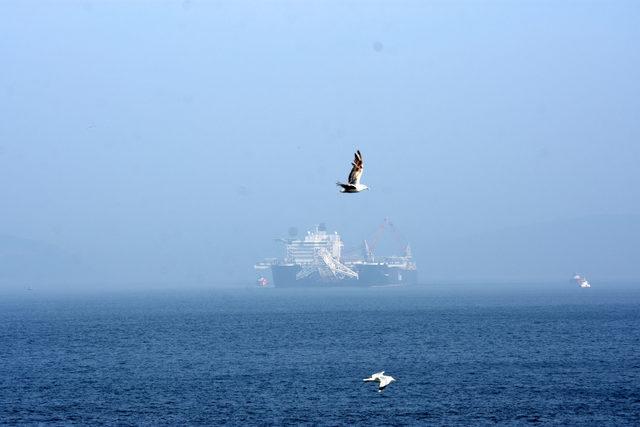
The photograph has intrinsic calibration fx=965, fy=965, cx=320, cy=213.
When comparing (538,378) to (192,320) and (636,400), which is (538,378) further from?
(192,320)

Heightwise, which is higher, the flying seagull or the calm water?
the flying seagull

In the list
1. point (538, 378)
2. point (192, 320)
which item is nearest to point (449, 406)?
point (538, 378)

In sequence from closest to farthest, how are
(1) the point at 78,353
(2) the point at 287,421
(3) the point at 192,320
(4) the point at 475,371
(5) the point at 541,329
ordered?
1. (2) the point at 287,421
2. (4) the point at 475,371
3. (1) the point at 78,353
4. (5) the point at 541,329
5. (3) the point at 192,320

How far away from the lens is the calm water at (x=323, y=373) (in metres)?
59.0

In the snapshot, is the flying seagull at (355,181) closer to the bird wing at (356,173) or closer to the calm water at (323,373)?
the bird wing at (356,173)

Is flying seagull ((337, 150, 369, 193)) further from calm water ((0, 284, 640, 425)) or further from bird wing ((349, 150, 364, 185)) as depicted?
calm water ((0, 284, 640, 425))

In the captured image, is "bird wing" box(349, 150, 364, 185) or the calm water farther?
the calm water

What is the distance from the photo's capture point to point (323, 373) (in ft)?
253

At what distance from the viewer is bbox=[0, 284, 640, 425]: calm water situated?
194 ft

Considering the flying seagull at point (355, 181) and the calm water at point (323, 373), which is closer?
the flying seagull at point (355, 181)

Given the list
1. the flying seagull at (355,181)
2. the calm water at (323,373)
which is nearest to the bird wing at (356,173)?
the flying seagull at (355,181)

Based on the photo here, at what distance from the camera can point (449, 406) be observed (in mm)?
60812

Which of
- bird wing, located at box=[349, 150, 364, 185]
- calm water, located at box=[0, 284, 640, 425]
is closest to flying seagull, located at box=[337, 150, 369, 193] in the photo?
bird wing, located at box=[349, 150, 364, 185]

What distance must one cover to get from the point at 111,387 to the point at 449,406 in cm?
2601
